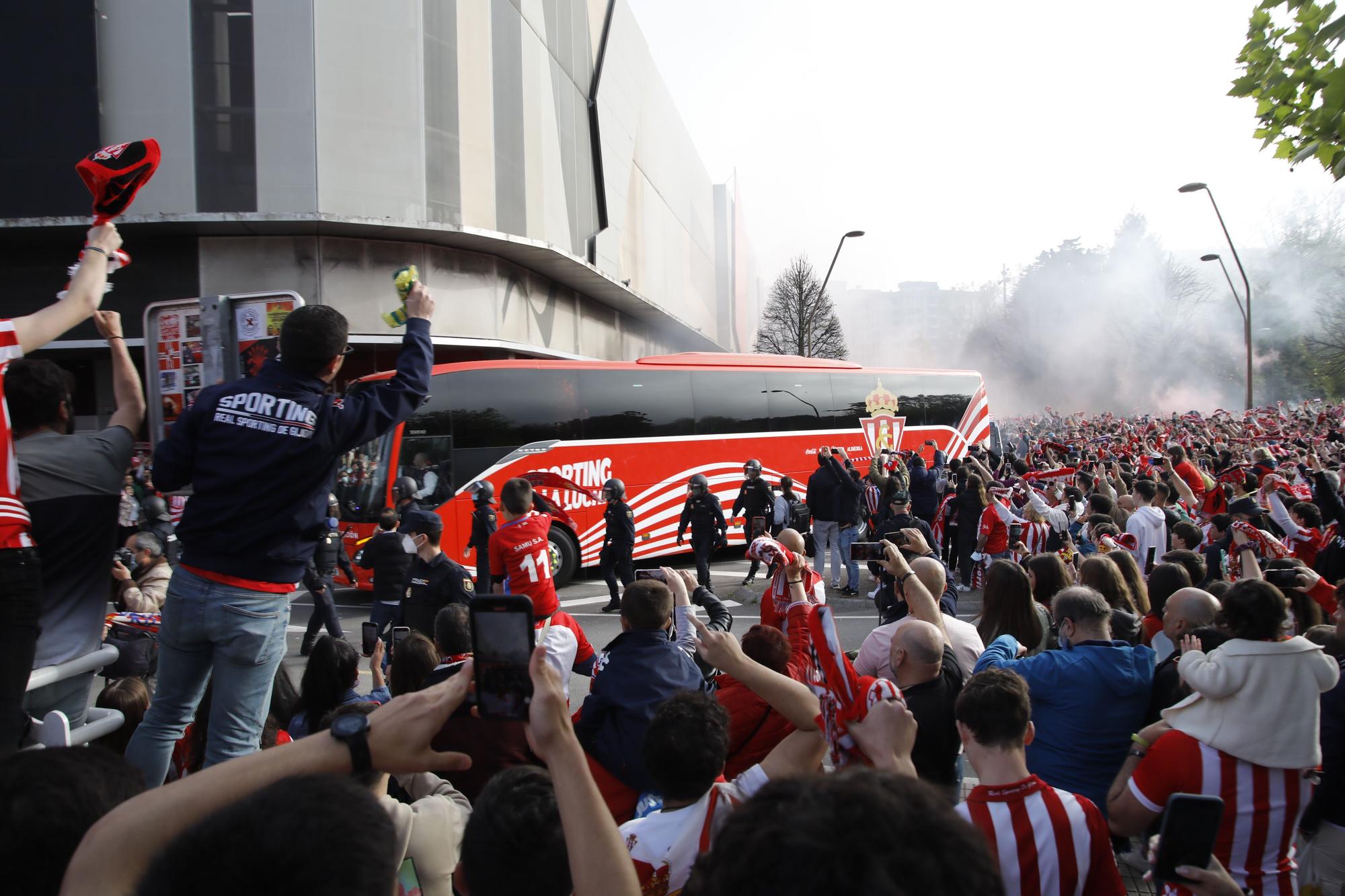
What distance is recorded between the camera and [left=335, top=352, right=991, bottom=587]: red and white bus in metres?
12.8

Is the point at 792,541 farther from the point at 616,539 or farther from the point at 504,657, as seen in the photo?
the point at 616,539

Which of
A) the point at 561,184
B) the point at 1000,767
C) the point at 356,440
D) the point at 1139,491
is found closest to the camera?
the point at 1000,767

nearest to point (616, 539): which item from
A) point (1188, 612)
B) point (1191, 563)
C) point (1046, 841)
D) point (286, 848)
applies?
point (1191, 563)

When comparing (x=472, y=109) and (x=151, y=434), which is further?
(x=472, y=109)

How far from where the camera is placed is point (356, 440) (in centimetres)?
293

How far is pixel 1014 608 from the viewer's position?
4.77 meters

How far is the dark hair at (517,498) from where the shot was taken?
278 inches

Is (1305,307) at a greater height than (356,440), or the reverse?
(1305,307)

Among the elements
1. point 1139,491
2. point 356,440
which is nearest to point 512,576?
point 356,440

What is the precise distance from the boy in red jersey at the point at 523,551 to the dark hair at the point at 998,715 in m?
4.67

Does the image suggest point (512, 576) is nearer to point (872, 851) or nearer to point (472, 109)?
point (872, 851)

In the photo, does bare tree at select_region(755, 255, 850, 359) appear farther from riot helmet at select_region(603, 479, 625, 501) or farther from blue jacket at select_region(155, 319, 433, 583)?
blue jacket at select_region(155, 319, 433, 583)

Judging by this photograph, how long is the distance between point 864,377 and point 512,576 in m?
13.5

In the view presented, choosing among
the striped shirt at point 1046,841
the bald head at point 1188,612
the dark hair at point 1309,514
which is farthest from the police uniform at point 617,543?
the striped shirt at point 1046,841
